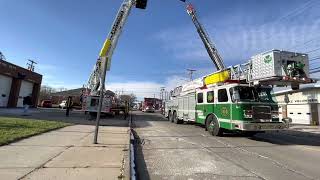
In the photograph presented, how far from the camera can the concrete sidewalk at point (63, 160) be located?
6.54 m

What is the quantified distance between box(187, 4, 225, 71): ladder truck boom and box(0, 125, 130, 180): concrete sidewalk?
2779 cm

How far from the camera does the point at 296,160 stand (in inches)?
383

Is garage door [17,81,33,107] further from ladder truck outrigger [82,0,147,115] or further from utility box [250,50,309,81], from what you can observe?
utility box [250,50,309,81]

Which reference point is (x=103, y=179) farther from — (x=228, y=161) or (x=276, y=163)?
(x=276, y=163)

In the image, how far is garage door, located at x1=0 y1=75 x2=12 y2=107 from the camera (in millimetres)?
40906

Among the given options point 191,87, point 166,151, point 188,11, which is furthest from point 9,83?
point 166,151

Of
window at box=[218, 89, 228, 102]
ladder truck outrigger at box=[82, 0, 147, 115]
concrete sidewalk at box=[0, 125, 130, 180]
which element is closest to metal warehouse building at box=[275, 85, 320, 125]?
ladder truck outrigger at box=[82, 0, 147, 115]

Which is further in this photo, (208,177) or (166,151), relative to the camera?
(166,151)

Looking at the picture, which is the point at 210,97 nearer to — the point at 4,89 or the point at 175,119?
the point at 175,119

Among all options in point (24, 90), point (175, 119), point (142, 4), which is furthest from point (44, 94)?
point (142, 4)

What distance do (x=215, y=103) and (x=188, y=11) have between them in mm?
26233

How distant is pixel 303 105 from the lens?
122 feet

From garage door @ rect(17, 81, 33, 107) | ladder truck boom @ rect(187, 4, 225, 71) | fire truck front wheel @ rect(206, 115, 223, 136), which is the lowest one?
fire truck front wheel @ rect(206, 115, 223, 136)

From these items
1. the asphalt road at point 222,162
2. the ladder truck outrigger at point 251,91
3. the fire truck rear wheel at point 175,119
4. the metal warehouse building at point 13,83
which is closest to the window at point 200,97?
the ladder truck outrigger at point 251,91
